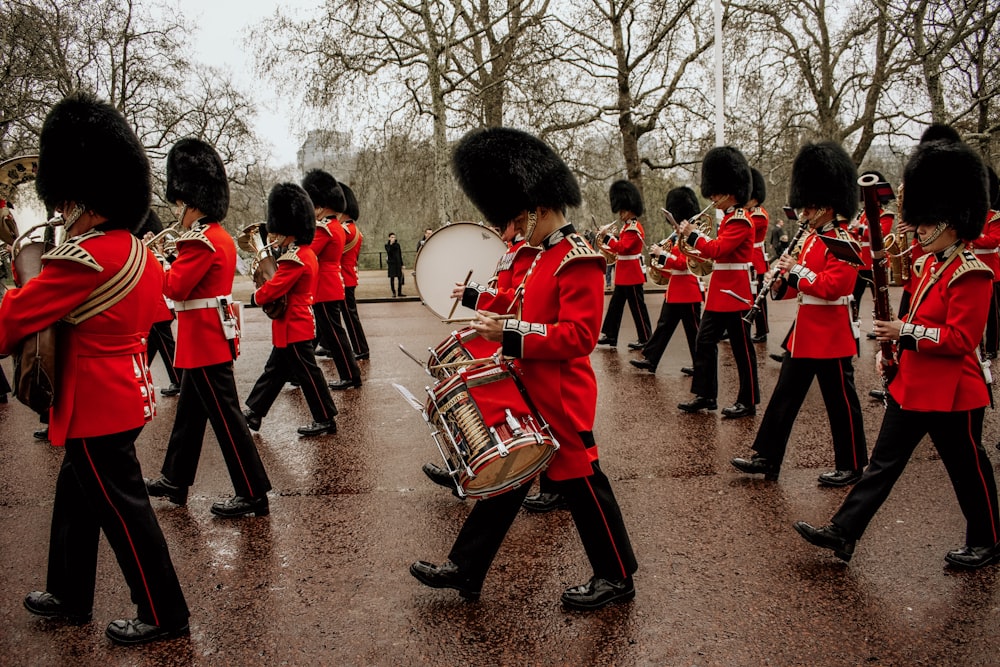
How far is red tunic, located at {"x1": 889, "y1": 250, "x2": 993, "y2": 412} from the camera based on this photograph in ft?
9.75

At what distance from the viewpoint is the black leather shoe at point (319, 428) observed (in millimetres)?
5406

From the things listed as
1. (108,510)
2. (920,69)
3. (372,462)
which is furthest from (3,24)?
(920,69)

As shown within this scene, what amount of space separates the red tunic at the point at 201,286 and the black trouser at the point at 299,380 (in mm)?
1168

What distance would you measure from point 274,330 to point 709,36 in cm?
1490

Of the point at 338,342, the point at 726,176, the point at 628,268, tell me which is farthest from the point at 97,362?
the point at 628,268

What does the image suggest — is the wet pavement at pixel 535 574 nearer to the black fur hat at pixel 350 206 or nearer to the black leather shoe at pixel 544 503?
the black leather shoe at pixel 544 503

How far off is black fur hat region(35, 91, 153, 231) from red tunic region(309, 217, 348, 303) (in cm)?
404

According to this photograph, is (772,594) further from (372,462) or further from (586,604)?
(372,462)

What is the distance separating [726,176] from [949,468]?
134 inches

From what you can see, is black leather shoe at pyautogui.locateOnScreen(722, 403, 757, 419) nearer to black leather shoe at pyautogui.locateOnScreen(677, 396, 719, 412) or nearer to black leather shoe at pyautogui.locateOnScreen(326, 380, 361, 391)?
black leather shoe at pyautogui.locateOnScreen(677, 396, 719, 412)

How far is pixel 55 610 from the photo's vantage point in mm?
2891

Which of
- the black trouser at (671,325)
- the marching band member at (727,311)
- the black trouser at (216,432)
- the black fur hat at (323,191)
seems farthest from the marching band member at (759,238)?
the black trouser at (216,432)

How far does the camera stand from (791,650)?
259 centimetres

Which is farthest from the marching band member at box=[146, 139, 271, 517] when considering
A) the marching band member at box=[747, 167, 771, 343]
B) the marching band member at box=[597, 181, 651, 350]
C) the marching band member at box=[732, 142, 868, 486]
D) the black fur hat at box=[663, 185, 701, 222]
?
the black fur hat at box=[663, 185, 701, 222]
